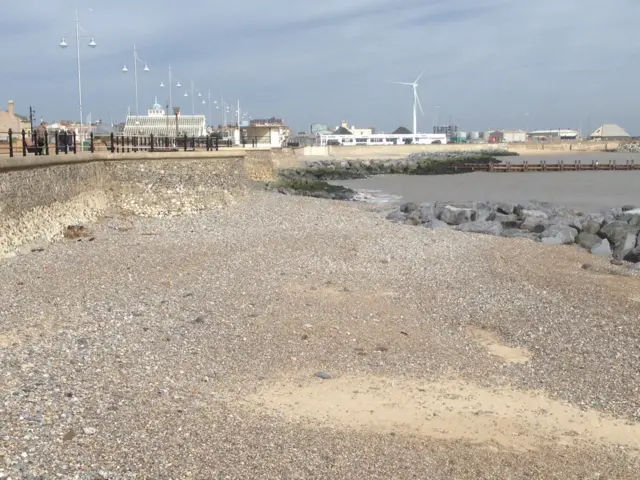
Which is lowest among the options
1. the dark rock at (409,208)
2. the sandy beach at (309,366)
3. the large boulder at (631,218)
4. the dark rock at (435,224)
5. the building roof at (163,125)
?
the sandy beach at (309,366)

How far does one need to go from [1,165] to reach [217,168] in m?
9.22

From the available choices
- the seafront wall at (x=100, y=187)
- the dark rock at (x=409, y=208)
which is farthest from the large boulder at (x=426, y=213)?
the seafront wall at (x=100, y=187)

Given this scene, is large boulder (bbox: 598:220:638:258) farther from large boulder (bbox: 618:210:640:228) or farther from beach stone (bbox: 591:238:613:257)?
large boulder (bbox: 618:210:640:228)

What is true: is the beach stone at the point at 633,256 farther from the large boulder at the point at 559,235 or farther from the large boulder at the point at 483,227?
the large boulder at the point at 483,227

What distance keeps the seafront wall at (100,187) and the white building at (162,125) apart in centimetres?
1344

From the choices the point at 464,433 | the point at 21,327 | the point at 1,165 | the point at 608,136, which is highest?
the point at 608,136

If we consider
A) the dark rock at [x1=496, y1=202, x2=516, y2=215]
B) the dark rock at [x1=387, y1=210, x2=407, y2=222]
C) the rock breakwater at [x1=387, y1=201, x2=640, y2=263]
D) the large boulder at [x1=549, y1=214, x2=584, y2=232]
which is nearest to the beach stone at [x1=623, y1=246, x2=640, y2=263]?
the rock breakwater at [x1=387, y1=201, x2=640, y2=263]

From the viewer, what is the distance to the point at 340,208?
23094 millimetres

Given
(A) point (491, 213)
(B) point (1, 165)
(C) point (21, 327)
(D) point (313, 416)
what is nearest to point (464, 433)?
(D) point (313, 416)

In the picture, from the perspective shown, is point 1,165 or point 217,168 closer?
point 1,165

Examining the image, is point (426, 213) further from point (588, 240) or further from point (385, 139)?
point (385, 139)

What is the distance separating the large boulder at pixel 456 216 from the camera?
833 inches

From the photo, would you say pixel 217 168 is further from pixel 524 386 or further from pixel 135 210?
pixel 524 386

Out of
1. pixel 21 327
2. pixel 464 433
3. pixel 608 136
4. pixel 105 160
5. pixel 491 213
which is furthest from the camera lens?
pixel 608 136
